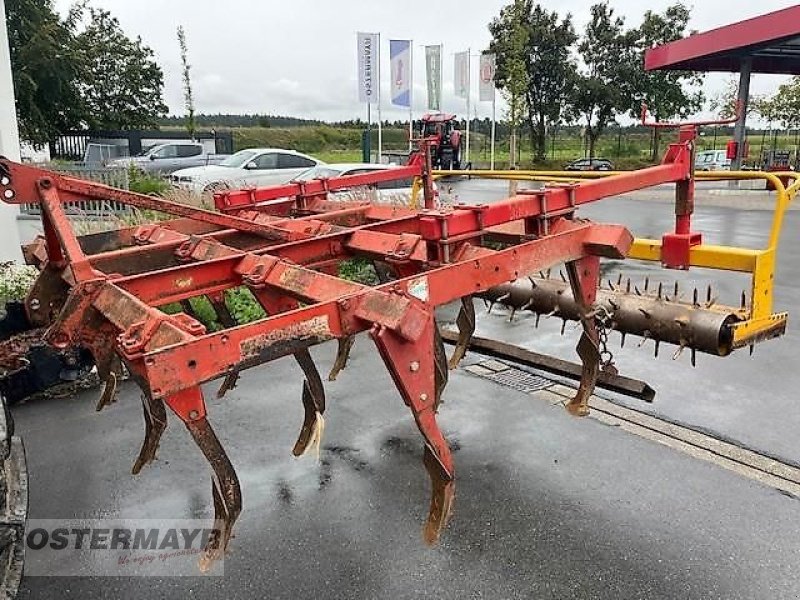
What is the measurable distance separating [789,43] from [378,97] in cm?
1157

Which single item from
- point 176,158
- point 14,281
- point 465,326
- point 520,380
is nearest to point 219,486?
point 465,326

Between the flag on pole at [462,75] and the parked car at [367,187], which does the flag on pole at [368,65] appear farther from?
the parked car at [367,187]

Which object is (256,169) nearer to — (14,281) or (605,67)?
(14,281)

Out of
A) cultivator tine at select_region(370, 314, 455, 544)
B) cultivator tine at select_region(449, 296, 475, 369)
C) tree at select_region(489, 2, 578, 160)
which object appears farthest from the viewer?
tree at select_region(489, 2, 578, 160)

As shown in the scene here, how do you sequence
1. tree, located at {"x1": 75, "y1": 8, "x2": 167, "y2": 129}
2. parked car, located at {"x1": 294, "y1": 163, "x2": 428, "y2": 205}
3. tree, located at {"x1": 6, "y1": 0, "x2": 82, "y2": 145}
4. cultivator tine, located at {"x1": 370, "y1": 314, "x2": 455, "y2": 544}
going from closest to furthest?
1. cultivator tine, located at {"x1": 370, "y1": 314, "x2": 455, "y2": 544}
2. parked car, located at {"x1": 294, "y1": 163, "x2": 428, "y2": 205}
3. tree, located at {"x1": 6, "y1": 0, "x2": 82, "y2": 145}
4. tree, located at {"x1": 75, "y1": 8, "x2": 167, "y2": 129}

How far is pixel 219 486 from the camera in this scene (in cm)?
229

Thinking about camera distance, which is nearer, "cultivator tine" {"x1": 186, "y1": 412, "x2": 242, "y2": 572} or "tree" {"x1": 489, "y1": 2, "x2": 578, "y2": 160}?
"cultivator tine" {"x1": 186, "y1": 412, "x2": 242, "y2": 572}

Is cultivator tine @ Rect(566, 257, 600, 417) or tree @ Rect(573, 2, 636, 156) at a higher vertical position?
tree @ Rect(573, 2, 636, 156)

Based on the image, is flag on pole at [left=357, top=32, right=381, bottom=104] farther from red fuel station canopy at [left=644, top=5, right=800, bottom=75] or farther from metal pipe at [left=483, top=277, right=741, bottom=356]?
metal pipe at [left=483, top=277, right=741, bottom=356]

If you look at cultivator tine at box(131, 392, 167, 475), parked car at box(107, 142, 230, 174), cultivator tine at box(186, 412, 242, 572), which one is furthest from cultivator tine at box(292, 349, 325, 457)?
parked car at box(107, 142, 230, 174)

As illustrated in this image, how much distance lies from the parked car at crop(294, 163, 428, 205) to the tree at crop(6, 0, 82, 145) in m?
11.1

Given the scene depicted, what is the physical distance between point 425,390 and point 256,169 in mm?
13516

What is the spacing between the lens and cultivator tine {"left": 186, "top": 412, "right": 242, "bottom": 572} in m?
2.17

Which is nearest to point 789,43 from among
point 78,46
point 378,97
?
point 378,97
